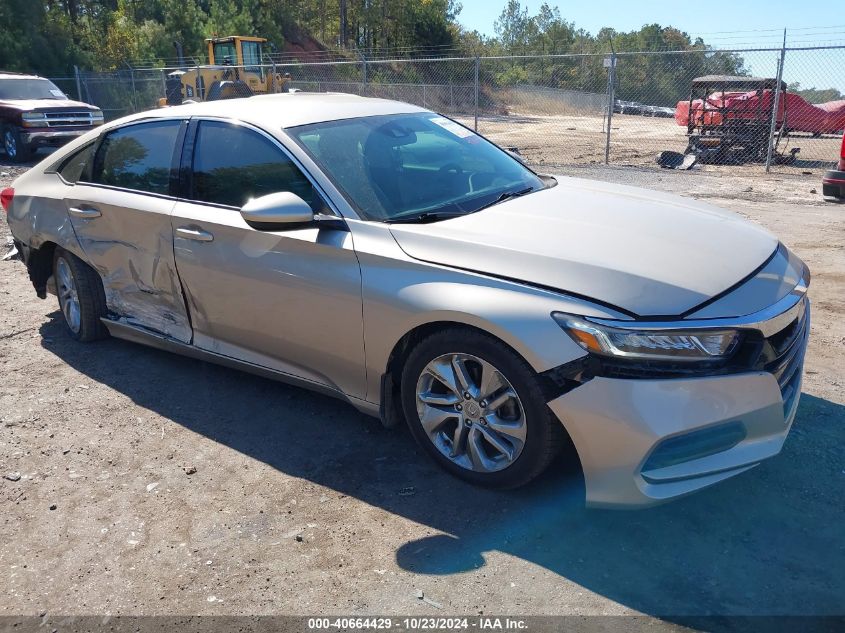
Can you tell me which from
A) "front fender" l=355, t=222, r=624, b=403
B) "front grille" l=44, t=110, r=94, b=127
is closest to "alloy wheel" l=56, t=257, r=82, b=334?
"front fender" l=355, t=222, r=624, b=403

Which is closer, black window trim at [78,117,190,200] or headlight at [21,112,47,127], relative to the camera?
black window trim at [78,117,190,200]

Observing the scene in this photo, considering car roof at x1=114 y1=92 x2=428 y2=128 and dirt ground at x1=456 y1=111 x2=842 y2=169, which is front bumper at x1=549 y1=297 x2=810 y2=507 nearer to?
car roof at x1=114 y1=92 x2=428 y2=128

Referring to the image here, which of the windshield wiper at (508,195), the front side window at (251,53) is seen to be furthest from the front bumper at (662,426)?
the front side window at (251,53)

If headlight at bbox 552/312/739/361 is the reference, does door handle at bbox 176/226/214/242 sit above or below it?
above

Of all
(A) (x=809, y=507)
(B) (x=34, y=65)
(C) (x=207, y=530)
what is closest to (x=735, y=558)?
(A) (x=809, y=507)

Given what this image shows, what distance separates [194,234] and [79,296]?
1501 millimetres

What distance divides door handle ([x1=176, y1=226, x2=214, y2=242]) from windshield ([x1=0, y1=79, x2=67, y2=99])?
1520 centimetres

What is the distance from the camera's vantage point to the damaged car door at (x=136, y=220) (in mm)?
4312

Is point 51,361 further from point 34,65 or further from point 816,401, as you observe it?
point 34,65

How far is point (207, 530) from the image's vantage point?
317cm

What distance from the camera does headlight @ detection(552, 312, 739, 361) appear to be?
8.98ft

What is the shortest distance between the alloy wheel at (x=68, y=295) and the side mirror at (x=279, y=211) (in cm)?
225

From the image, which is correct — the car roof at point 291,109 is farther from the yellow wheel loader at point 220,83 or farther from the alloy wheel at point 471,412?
the yellow wheel loader at point 220,83

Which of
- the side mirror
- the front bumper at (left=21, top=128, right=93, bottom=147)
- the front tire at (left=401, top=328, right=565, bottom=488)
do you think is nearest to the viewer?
the front tire at (left=401, top=328, right=565, bottom=488)
